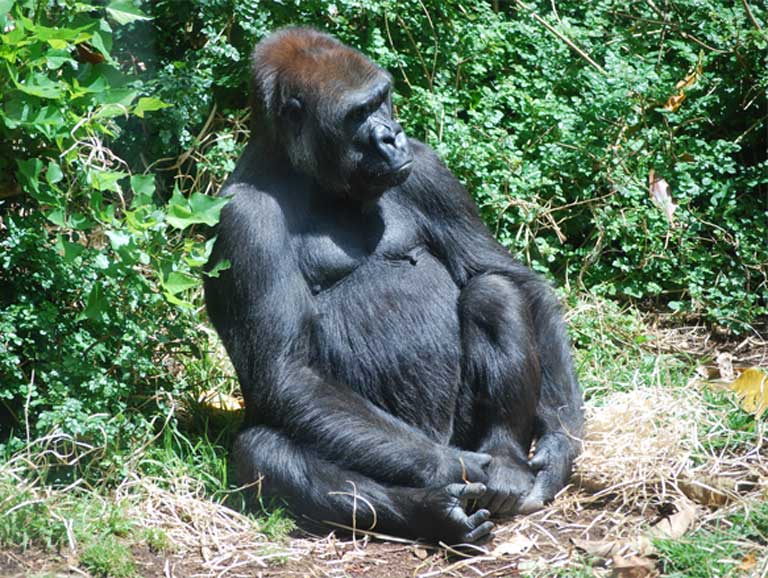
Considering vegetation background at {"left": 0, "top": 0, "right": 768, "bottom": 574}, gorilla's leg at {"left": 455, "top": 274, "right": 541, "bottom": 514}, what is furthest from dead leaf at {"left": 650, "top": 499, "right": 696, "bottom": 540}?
vegetation background at {"left": 0, "top": 0, "right": 768, "bottom": 574}

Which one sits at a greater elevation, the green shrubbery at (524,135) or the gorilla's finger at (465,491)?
the green shrubbery at (524,135)

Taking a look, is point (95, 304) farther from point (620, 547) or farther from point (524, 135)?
point (524, 135)

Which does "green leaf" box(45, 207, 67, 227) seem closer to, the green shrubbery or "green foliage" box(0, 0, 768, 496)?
"green foliage" box(0, 0, 768, 496)

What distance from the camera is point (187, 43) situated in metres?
6.54

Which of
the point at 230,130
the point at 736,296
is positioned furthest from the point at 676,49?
the point at 230,130

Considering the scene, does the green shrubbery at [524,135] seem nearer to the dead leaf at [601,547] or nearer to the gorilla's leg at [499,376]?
the gorilla's leg at [499,376]

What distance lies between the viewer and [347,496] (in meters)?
4.32

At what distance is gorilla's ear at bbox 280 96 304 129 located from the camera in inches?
185

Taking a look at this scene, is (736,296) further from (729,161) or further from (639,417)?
(639,417)

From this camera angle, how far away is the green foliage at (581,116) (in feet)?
20.4

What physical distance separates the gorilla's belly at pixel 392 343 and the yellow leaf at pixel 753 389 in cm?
129

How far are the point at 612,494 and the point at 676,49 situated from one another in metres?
3.45

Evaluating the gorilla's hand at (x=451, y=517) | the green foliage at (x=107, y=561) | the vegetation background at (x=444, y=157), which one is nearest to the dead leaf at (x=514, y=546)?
the gorilla's hand at (x=451, y=517)

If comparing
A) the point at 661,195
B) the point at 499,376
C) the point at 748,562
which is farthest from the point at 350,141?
the point at 661,195
